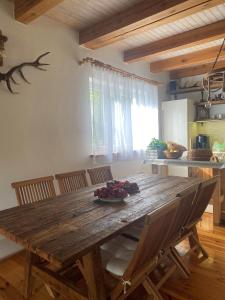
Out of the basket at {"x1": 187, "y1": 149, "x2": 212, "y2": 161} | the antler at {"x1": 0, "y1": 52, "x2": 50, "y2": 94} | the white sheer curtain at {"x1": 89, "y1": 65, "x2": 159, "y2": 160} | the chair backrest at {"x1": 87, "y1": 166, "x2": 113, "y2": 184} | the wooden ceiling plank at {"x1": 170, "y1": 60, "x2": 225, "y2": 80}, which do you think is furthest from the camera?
the wooden ceiling plank at {"x1": 170, "y1": 60, "x2": 225, "y2": 80}

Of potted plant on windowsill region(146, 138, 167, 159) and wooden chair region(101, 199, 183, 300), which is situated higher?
potted plant on windowsill region(146, 138, 167, 159)

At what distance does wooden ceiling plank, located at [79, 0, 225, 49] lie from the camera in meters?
2.41

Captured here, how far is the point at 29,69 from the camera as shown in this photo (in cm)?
280

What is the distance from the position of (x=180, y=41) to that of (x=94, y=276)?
332 centimetres

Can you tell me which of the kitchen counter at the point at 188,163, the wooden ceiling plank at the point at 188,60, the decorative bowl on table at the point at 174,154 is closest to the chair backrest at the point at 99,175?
the kitchen counter at the point at 188,163

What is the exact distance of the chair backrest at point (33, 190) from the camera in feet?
6.83

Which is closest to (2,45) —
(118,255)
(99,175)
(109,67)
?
(109,67)

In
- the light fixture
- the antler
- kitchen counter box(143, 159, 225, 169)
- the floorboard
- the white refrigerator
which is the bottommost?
the floorboard

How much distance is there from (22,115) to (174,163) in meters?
2.08

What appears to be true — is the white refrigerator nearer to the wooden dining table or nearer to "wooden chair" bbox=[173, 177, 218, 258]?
"wooden chair" bbox=[173, 177, 218, 258]

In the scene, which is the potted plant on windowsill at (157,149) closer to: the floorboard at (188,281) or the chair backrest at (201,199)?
the floorboard at (188,281)

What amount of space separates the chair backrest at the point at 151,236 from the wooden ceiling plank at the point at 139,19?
202cm

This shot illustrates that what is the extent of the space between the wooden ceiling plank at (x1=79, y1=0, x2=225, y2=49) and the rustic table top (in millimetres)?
1818

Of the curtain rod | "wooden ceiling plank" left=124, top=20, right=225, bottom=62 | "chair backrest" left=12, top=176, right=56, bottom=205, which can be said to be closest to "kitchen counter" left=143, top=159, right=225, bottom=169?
the curtain rod
